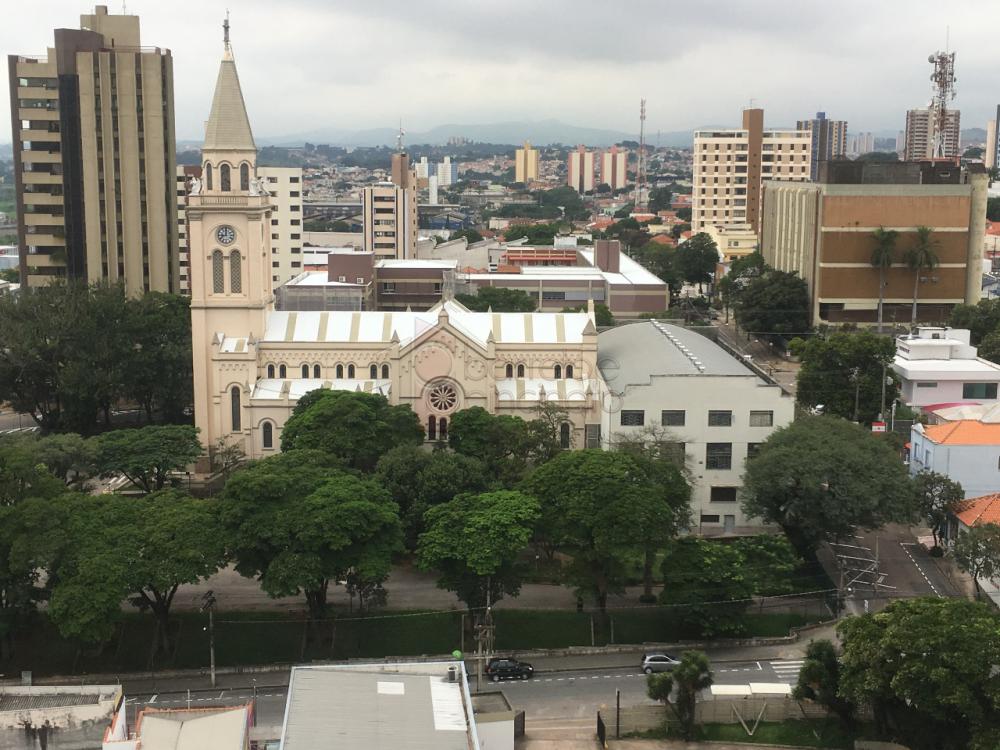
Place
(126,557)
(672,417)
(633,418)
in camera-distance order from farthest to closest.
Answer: (633,418)
(672,417)
(126,557)

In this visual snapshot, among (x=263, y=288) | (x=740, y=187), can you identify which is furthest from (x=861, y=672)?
(x=740, y=187)

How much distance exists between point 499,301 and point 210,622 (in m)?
65.1

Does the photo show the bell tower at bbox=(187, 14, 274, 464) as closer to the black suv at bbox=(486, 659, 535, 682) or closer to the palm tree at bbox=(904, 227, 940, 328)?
the black suv at bbox=(486, 659, 535, 682)

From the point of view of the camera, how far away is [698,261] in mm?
155625

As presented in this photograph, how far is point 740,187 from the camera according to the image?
198 meters

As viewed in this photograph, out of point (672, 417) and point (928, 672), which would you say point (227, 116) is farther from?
point (928, 672)

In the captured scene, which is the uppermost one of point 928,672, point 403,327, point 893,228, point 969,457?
point 893,228

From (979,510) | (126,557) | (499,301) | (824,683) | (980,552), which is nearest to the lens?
(824,683)

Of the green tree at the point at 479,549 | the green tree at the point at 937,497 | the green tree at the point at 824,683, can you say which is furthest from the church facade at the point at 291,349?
the green tree at the point at 824,683

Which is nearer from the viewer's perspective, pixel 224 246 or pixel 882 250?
pixel 224 246

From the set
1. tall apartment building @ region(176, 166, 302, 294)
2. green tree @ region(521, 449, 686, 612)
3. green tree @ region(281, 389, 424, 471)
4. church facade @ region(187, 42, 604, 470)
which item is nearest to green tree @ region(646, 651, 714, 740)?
green tree @ region(521, 449, 686, 612)

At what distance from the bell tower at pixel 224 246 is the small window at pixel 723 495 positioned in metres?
27.3

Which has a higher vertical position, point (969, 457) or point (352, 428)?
point (352, 428)

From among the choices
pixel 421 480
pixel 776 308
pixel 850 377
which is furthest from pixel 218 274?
pixel 776 308
